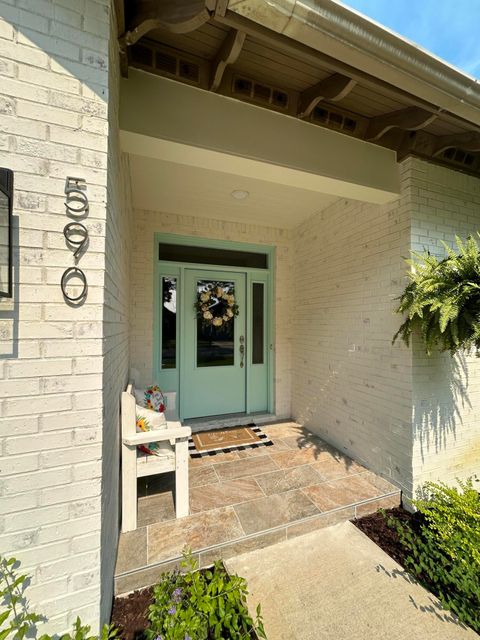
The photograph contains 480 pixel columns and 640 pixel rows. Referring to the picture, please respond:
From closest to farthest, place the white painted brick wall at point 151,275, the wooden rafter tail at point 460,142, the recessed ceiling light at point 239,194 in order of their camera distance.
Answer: the wooden rafter tail at point 460,142, the recessed ceiling light at point 239,194, the white painted brick wall at point 151,275

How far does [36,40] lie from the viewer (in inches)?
37.0

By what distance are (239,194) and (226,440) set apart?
2.72 m

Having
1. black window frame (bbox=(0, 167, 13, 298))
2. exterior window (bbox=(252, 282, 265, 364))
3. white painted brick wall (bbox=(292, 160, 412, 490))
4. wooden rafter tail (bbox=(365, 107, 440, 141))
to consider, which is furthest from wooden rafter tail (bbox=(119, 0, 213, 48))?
exterior window (bbox=(252, 282, 265, 364))

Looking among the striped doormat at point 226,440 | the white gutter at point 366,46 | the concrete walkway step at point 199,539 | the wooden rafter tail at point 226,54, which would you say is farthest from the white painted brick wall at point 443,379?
the wooden rafter tail at point 226,54

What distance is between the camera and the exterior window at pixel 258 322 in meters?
3.82

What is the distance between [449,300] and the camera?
173 centimetres

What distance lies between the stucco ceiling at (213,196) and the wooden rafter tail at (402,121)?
2.50ft

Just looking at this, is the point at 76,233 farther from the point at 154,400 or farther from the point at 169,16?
the point at 154,400

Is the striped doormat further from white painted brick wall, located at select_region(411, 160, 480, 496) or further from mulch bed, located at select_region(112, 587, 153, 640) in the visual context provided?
white painted brick wall, located at select_region(411, 160, 480, 496)

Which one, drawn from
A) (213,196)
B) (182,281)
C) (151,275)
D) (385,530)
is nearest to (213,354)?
(182,281)

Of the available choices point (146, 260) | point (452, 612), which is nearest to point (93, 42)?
point (146, 260)

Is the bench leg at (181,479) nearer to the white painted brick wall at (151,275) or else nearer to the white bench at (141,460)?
the white bench at (141,460)

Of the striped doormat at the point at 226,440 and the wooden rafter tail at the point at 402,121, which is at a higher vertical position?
the wooden rafter tail at the point at 402,121

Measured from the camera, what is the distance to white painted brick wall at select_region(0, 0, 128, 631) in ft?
3.01
